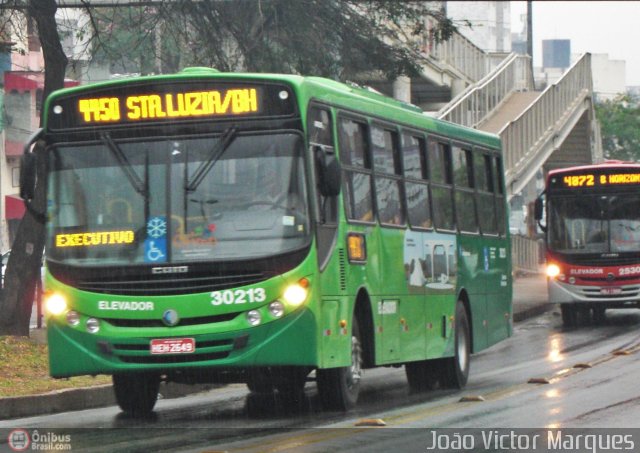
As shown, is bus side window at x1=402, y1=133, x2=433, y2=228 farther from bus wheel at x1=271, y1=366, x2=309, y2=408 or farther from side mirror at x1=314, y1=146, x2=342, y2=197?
side mirror at x1=314, y1=146, x2=342, y2=197

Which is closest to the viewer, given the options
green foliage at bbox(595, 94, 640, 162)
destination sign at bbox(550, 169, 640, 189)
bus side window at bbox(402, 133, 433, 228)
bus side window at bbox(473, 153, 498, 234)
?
bus side window at bbox(402, 133, 433, 228)

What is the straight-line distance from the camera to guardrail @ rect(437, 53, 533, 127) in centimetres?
3791

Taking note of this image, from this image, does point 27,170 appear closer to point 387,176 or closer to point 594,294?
point 387,176

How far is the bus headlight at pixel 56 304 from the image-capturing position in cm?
→ 1285

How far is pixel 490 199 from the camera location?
64.3ft

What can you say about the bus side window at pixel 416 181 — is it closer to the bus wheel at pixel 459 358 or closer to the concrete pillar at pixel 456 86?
the bus wheel at pixel 459 358

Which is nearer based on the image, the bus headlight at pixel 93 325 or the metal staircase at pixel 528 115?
the bus headlight at pixel 93 325

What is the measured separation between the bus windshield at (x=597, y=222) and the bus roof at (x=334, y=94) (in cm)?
1191

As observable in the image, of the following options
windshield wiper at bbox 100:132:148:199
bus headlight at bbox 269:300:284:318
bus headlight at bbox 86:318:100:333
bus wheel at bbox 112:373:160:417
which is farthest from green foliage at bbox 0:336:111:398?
bus headlight at bbox 269:300:284:318

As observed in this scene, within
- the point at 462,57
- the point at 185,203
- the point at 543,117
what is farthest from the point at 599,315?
the point at 185,203

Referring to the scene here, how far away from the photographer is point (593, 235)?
29.8m

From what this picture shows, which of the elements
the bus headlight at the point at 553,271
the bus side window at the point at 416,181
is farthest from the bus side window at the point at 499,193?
the bus headlight at the point at 553,271

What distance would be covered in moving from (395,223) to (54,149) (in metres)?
3.78

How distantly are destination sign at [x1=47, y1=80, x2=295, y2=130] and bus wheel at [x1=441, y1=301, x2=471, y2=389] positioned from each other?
544 centimetres
